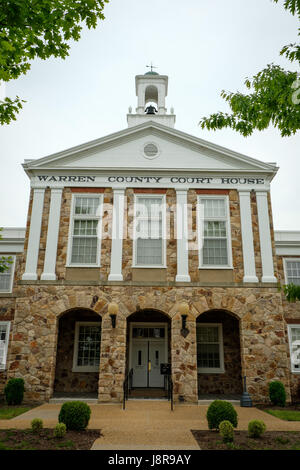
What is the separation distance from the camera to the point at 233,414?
8.88m

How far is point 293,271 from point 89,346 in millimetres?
10091

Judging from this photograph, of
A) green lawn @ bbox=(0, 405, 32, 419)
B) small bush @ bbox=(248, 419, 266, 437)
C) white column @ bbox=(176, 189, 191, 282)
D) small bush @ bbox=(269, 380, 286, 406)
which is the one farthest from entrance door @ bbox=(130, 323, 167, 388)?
small bush @ bbox=(248, 419, 266, 437)

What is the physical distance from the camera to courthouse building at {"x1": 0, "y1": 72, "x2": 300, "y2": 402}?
46.0ft

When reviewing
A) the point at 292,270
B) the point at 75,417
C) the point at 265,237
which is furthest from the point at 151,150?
the point at 75,417

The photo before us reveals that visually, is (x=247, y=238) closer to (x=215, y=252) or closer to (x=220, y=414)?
(x=215, y=252)

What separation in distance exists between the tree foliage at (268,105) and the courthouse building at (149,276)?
793 cm

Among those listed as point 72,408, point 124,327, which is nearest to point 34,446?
point 72,408

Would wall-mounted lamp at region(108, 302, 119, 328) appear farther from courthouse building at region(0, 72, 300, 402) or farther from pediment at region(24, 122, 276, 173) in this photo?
pediment at region(24, 122, 276, 173)

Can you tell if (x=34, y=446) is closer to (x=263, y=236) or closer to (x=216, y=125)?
(x=216, y=125)

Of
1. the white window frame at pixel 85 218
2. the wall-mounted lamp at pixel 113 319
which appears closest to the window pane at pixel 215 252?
the wall-mounted lamp at pixel 113 319

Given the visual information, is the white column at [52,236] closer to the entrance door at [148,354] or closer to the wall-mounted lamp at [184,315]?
the entrance door at [148,354]

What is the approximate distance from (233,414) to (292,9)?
339 inches

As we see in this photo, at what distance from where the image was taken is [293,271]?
17.4 meters

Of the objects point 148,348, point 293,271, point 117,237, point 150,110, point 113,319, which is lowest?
point 148,348
